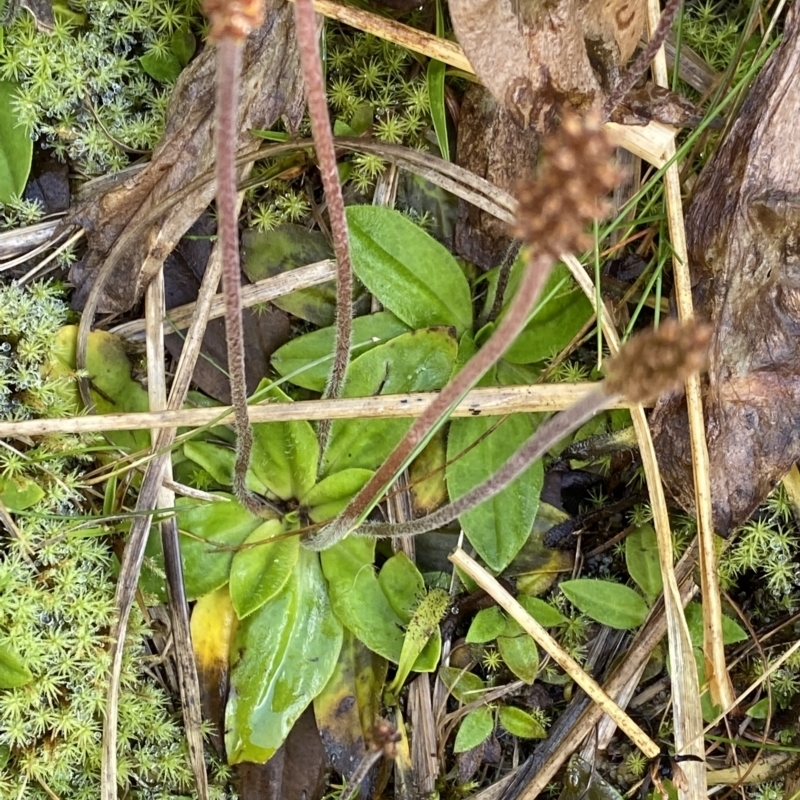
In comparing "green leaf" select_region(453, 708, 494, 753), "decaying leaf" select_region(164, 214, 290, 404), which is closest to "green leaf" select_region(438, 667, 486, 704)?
"green leaf" select_region(453, 708, 494, 753)

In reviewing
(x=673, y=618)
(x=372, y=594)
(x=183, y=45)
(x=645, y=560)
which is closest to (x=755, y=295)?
(x=645, y=560)

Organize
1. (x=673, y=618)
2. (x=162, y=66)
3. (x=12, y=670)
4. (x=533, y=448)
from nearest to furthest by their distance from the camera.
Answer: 1. (x=533, y=448)
2. (x=12, y=670)
3. (x=673, y=618)
4. (x=162, y=66)

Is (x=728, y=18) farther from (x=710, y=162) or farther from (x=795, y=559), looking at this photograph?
(x=795, y=559)

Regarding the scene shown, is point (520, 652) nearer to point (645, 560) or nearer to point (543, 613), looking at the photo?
point (543, 613)

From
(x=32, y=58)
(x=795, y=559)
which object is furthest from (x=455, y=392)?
(x=32, y=58)

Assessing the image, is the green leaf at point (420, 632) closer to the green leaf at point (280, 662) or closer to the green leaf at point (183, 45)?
the green leaf at point (280, 662)

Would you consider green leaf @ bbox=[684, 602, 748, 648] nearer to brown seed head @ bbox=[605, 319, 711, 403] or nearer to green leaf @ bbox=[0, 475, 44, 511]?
brown seed head @ bbox=[605, 319, 711, 403]
